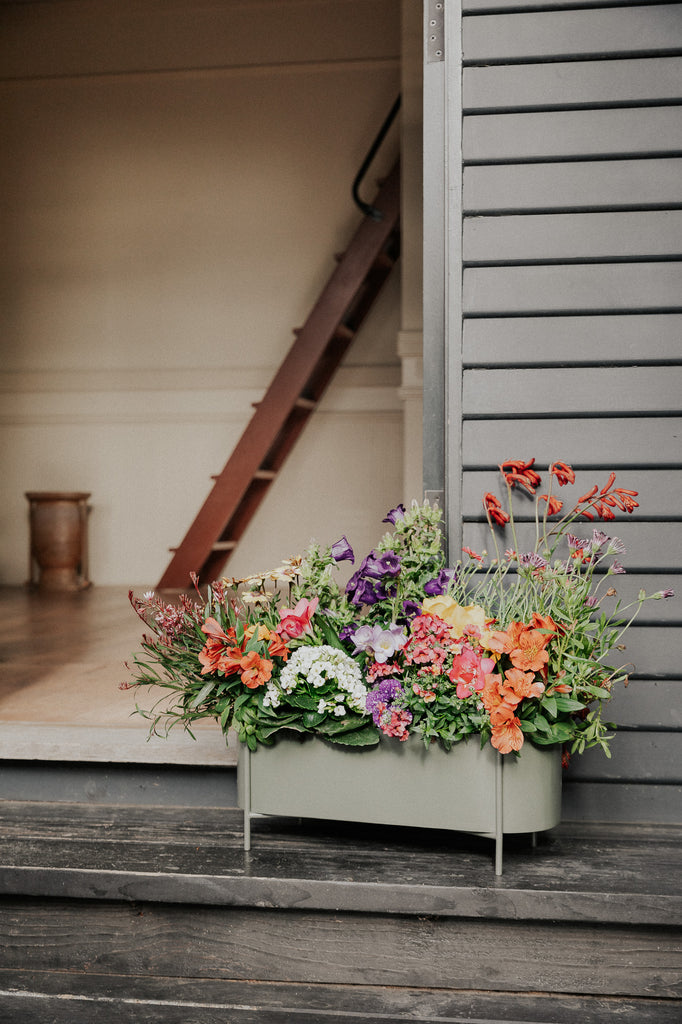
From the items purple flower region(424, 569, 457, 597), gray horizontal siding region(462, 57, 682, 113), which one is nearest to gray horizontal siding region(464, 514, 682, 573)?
purple flower region(424, 569, 457, 597)

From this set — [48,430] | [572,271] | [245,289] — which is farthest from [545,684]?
[48,430]

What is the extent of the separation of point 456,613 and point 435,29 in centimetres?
118

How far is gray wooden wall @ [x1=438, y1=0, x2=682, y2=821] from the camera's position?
177cm

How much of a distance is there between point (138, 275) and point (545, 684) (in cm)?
439

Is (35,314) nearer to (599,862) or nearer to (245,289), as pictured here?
(245,289)

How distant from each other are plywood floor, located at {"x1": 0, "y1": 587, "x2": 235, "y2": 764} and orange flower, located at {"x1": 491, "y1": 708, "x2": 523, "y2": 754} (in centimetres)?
65

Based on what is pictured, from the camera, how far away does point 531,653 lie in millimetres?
1444

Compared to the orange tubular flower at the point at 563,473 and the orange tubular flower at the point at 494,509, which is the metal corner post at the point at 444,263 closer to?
the orange tubular flower at the point at 494,509

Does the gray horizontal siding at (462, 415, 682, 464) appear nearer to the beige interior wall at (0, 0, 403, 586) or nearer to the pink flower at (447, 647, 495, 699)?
the pink flower at (447, 647, 495, 699)

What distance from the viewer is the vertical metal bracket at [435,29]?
5.96ft

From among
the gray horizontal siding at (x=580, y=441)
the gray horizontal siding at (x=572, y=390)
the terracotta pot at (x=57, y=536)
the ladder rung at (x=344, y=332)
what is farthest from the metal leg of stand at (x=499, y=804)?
the terracotta pot at (x=57, y=536)

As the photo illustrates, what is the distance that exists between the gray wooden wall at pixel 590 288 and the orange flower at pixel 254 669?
1.70ft

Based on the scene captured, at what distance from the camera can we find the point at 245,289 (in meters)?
5.15

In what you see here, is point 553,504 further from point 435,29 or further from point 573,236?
point 435,29
